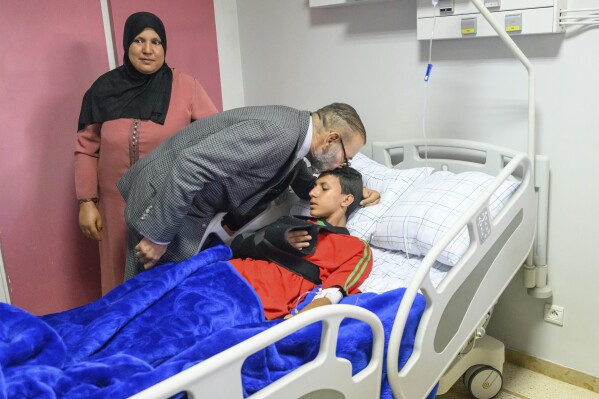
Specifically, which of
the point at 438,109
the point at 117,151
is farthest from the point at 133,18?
the point at 438,109

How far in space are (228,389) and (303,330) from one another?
0.33 metres

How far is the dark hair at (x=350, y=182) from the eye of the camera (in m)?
2.33

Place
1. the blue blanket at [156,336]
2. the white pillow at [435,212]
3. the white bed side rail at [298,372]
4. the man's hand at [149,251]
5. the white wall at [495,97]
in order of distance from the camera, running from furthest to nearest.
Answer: the white wall at [495,97] < the white pillow at [435,212] < the man's hand at [149,251] < the blue blanket at [156,336] < the white bed side rail at [298,372]

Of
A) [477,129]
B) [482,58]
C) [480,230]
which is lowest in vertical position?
[480,230]

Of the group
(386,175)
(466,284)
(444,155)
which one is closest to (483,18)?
(444,155)

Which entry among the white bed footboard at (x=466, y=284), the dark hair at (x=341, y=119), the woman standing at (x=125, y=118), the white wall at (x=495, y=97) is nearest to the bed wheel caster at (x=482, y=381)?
the white wall at (x=495, y=97)

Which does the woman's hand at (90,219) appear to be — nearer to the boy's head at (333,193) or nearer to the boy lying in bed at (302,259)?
the boy lying in bed at (302,259)

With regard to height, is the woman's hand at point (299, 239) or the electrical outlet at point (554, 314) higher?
the woman's hand at point (299, 239)

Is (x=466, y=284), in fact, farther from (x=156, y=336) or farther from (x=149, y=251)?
(x=149, y=251)

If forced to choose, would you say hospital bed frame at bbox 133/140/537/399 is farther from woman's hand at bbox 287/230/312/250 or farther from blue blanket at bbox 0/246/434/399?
woman's hand at bbox 287/230/312/250

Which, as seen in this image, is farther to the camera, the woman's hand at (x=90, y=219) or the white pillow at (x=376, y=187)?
the woman's hand at (x=90, y=219)

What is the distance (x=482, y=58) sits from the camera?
2461 millimetres

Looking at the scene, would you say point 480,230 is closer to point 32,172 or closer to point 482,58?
point 482,58

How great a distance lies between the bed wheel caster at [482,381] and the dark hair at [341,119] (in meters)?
1.07
